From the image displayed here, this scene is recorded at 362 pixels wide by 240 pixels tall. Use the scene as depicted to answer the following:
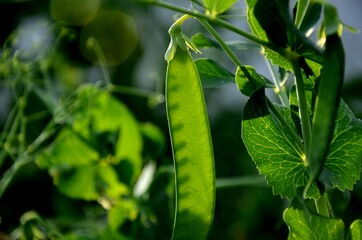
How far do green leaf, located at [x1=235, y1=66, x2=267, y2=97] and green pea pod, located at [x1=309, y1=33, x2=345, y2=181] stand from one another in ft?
0.35

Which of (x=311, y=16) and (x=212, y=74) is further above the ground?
(x=311, y=16)

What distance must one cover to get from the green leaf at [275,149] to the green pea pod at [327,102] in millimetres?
94

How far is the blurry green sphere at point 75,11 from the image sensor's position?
103 inches

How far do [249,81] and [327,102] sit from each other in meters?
0.12

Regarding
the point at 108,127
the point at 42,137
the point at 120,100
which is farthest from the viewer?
the point at 120,100

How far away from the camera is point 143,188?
98 centimetres

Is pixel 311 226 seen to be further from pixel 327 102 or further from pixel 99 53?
pixel 99 53

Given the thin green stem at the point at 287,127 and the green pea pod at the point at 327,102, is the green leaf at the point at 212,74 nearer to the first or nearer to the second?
the thin green stem at the point at 287,127

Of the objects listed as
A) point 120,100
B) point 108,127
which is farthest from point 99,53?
point 120,100

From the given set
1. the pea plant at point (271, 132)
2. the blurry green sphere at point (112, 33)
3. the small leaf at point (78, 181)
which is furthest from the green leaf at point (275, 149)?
the blurry green sphere at point (112, 33)

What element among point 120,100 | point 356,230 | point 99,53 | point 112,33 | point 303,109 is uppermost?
point 303,109

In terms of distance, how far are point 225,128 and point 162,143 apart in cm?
74

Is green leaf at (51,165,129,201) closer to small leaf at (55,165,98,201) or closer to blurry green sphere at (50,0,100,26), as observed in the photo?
small leaf at (55,165,98,201)

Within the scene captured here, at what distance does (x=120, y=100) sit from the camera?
1948mm
